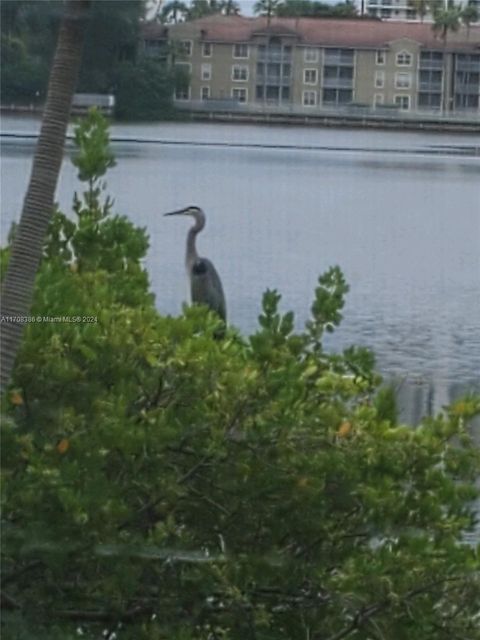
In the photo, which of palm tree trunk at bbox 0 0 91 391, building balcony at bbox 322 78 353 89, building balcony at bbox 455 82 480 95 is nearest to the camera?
palm tree trunk at bbox 0 0 91 391

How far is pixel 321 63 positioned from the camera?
1059cm

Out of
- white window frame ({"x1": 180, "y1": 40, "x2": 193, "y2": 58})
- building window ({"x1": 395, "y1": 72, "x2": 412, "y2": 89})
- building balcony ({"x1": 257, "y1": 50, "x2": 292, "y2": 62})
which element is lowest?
building window ({"x1": 395, "y1": 72, "x2": 412, "y2": 89})

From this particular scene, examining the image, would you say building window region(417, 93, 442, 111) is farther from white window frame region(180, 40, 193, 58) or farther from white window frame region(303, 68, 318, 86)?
white window frame region(180, 40, 193, 58)

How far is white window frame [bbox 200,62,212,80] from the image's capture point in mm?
7273

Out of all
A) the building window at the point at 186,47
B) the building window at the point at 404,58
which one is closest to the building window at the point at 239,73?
the building window at the point at 186,47

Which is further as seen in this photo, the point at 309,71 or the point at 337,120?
the point at 337,120

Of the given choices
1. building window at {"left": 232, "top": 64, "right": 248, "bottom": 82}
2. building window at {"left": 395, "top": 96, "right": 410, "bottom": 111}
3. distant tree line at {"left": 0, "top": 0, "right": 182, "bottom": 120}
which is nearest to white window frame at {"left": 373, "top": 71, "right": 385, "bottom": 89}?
building window at {"left": 395, "top": 96, "right": 410, "bottom": 111}

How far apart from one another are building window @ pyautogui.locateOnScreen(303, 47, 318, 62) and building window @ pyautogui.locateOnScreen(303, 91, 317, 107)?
Answer: 660 millimetres

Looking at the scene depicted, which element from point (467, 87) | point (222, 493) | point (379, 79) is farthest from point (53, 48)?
point (467, 87)

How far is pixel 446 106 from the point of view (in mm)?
13297

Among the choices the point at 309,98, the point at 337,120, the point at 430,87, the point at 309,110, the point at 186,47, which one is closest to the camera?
the point at 186,47

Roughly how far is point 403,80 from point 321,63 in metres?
1.49

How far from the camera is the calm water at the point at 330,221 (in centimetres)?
1379

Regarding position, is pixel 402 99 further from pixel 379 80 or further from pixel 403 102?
pixel 379 80
